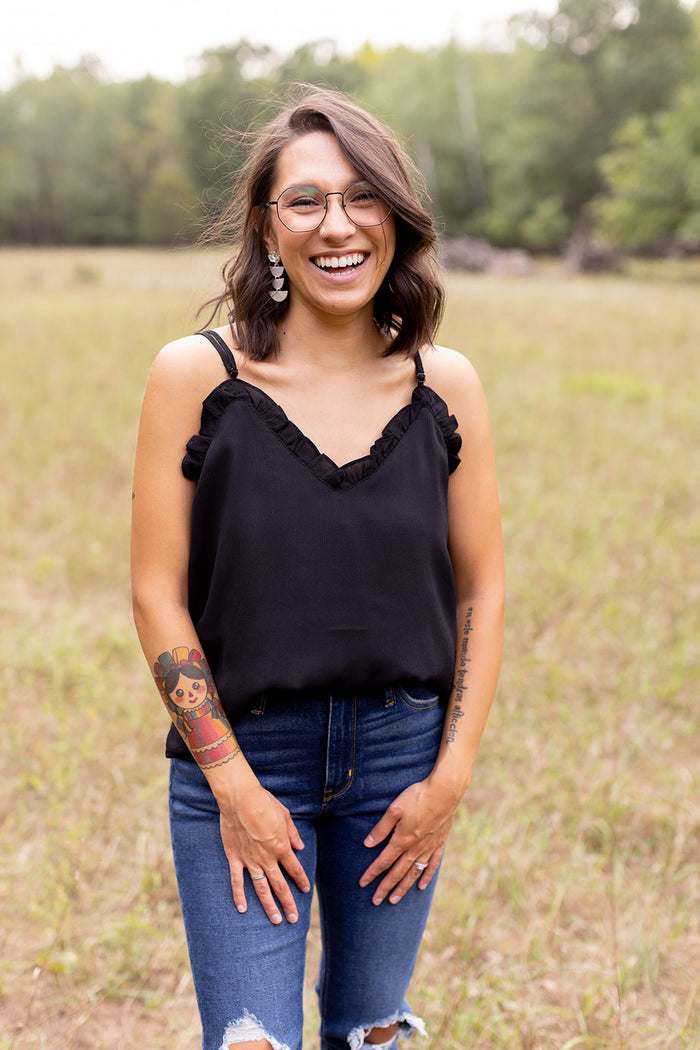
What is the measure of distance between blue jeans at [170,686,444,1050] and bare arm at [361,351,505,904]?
38 mm

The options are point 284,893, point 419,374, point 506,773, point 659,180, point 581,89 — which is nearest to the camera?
point 284,893

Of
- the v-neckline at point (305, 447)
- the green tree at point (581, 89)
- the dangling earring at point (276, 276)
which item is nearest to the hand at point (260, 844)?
the v-neckline at point (305, 447)

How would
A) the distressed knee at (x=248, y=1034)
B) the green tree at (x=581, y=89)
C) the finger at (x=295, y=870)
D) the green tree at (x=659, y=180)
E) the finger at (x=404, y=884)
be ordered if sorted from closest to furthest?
the distressed knee at (x=248, y=1034), the finger at (x=295, y=870), the finger at (x=404, y=884), the green tree at (x=659, y=180), the green tree at (x=581, y=89)

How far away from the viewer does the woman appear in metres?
1.66

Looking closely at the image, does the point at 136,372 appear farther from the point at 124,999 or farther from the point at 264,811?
the point at 264,811

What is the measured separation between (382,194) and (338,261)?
155 mm

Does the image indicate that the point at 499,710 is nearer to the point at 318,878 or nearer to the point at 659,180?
the point at 318,878

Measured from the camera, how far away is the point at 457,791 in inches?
71.5

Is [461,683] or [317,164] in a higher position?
[317,164]

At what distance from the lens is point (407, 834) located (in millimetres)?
1767

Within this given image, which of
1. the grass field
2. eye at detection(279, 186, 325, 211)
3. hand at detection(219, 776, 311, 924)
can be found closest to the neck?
eye at detection(279, 186, 325, 211)

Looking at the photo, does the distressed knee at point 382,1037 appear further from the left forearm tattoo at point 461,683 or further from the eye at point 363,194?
the eye at point 363,194

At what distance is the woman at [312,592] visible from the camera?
5.43 feet

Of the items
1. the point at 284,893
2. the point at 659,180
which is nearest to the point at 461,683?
the point at 284,893
